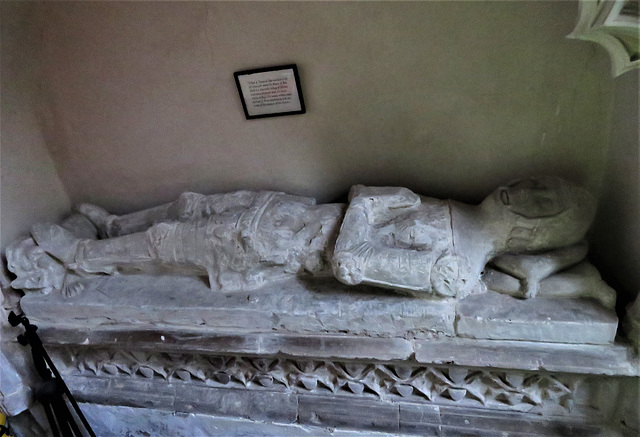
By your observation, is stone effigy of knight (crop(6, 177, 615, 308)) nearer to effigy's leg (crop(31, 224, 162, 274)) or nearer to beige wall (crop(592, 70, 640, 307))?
effigy's leg (crop(31, 224, 162, 274))

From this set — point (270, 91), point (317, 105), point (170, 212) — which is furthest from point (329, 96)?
point (170, 212)

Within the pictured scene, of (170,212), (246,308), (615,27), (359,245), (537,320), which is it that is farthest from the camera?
(170,212)

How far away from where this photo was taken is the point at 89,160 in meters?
3.52

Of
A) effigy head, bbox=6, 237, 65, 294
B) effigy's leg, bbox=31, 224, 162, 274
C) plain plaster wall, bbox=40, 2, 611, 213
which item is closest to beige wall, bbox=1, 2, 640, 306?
plain plaster wall, bbox=40, 2, 611, 213

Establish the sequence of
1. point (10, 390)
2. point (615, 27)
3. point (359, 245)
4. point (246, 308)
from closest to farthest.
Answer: point (615, 27)
point (359, 245)
point (246, 308)
point (10, 390)

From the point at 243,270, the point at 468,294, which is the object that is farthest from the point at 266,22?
the point at 468,294

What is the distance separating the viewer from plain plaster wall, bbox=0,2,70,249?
3.05 metres

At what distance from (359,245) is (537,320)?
0.99m

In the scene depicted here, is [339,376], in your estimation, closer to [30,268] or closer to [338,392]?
[338,392]

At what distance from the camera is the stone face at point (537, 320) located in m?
2.15

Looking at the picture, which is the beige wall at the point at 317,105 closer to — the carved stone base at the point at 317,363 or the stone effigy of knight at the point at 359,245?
the stone effigy of knight at the point at 359,245

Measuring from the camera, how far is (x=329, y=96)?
2.96 m

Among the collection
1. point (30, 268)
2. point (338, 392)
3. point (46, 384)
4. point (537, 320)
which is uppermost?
point (30, 268)

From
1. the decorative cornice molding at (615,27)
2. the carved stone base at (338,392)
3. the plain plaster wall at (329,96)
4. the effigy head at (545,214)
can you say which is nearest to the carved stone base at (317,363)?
the carved stone base at (338,392)
